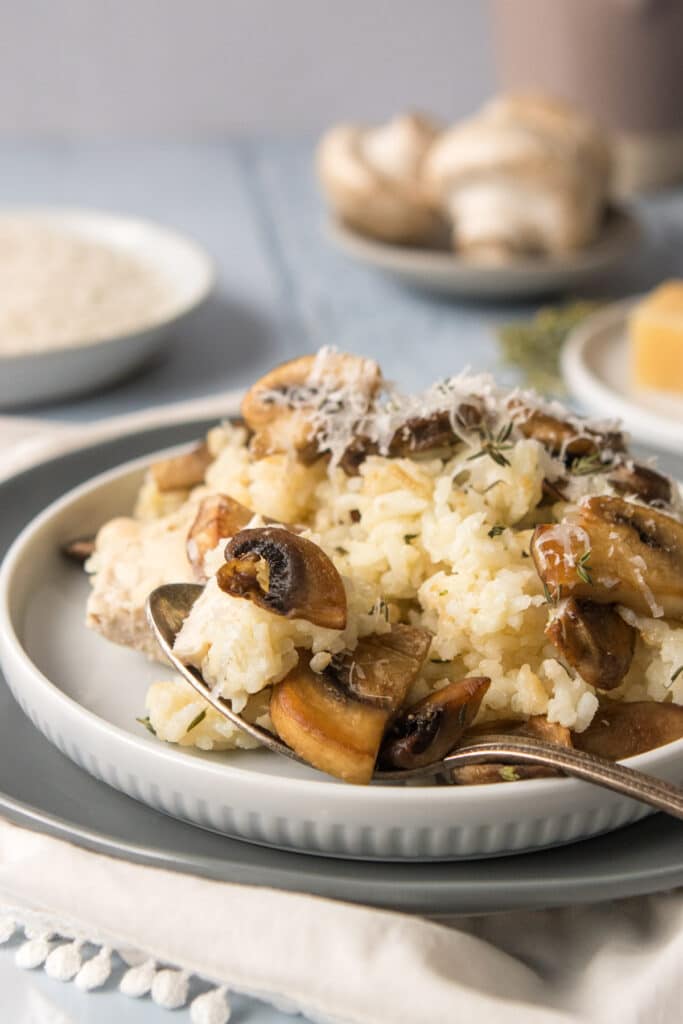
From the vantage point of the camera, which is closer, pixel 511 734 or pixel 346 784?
pixel 346 784

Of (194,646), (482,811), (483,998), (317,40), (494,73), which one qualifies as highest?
(194,646)

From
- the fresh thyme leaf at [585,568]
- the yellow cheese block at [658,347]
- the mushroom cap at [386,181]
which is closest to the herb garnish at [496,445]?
the fresh thyme leaf at [585,568]

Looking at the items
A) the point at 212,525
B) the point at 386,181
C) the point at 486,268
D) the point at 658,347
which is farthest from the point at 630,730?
the point at 386,181

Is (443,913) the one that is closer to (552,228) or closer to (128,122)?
(552,228)

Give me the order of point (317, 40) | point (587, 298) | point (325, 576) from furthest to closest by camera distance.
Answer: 1. point (317, 40)
2. point (587, 298)
3. point (325, 576)

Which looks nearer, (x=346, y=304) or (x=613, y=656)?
(x=613, y=656)

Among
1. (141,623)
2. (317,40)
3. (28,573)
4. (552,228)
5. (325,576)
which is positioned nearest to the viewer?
(325,576)

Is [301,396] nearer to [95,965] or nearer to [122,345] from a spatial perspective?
[95,965]

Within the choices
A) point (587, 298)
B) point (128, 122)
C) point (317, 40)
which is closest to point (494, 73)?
point (317, 40)
